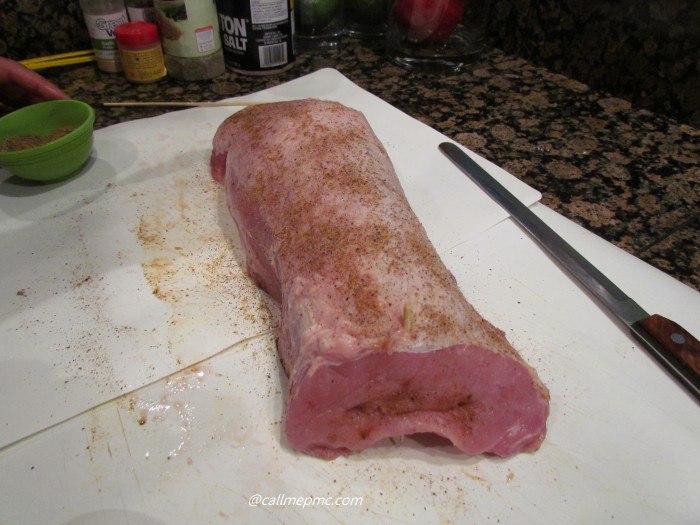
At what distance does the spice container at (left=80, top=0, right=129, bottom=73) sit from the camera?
1.92 m

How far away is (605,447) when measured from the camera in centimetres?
95

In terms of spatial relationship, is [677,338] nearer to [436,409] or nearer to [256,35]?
[436,409]

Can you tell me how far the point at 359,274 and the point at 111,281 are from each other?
708 mm

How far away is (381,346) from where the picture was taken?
86 centimetres

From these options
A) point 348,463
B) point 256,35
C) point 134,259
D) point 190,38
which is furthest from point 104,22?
point 348,463

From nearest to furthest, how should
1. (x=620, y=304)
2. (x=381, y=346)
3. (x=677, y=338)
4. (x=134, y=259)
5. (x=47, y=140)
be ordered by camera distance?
(x=381, y=346) → (x=677, y=338) → (x=620, y=304) → (x=134, y=259) → (x=47, y=140)

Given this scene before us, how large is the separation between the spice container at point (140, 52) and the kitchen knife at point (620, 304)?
4.53ft

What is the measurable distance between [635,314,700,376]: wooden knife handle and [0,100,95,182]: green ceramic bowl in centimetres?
158

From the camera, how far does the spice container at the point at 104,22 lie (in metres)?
1.92

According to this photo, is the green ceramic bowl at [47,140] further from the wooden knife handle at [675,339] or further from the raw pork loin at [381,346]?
the wooden knife handle at [675,339]

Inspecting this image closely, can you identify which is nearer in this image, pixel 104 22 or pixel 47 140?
pixel 47 140

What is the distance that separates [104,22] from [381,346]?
1.86 meters

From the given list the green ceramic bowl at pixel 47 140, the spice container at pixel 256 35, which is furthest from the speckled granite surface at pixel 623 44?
the green ceramic bowl at pixel 47 140

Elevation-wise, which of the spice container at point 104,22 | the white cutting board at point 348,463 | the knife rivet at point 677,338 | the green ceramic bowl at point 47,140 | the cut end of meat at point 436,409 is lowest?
the white cutting board at point 348,463
